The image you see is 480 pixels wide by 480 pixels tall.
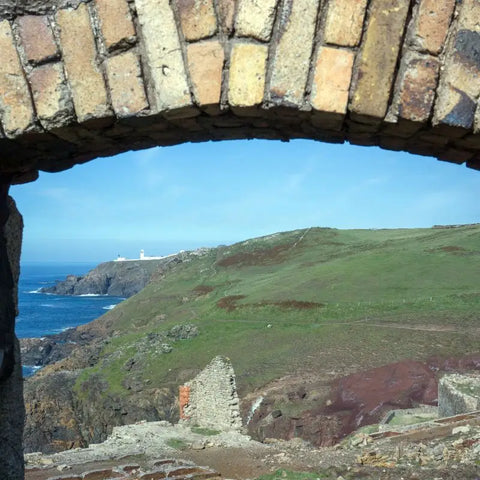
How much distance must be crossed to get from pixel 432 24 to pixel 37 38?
207 cm

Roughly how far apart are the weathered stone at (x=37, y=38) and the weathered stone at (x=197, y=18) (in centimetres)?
72

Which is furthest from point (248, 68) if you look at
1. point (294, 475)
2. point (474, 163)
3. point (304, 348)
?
point (304, 348)

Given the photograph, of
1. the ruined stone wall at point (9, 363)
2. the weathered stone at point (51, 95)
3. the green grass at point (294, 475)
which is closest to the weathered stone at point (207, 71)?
the weathered stone at point (51, 95)

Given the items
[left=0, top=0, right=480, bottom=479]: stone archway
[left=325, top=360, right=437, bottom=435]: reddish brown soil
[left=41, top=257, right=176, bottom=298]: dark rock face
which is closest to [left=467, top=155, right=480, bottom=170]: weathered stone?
[left=0, top=0, right=480, bottom=479]: stone archway

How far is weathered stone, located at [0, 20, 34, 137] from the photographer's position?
3.08 metres

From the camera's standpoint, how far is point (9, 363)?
385cm

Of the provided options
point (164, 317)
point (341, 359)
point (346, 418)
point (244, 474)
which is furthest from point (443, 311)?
point (164, 317)

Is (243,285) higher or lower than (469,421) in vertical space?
higher

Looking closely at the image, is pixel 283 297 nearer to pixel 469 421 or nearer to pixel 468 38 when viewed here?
pixel 469 421

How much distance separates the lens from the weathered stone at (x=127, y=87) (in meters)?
3.01

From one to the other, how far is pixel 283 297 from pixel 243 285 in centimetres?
1103

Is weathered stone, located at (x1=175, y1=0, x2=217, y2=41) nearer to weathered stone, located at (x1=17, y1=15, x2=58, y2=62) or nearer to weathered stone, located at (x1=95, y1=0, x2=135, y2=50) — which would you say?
weathered stone, located at (x1=95, y1=0, x2=135, y2=50)

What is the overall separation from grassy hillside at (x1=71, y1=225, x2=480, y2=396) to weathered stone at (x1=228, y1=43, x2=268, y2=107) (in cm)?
2348

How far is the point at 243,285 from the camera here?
166ft
